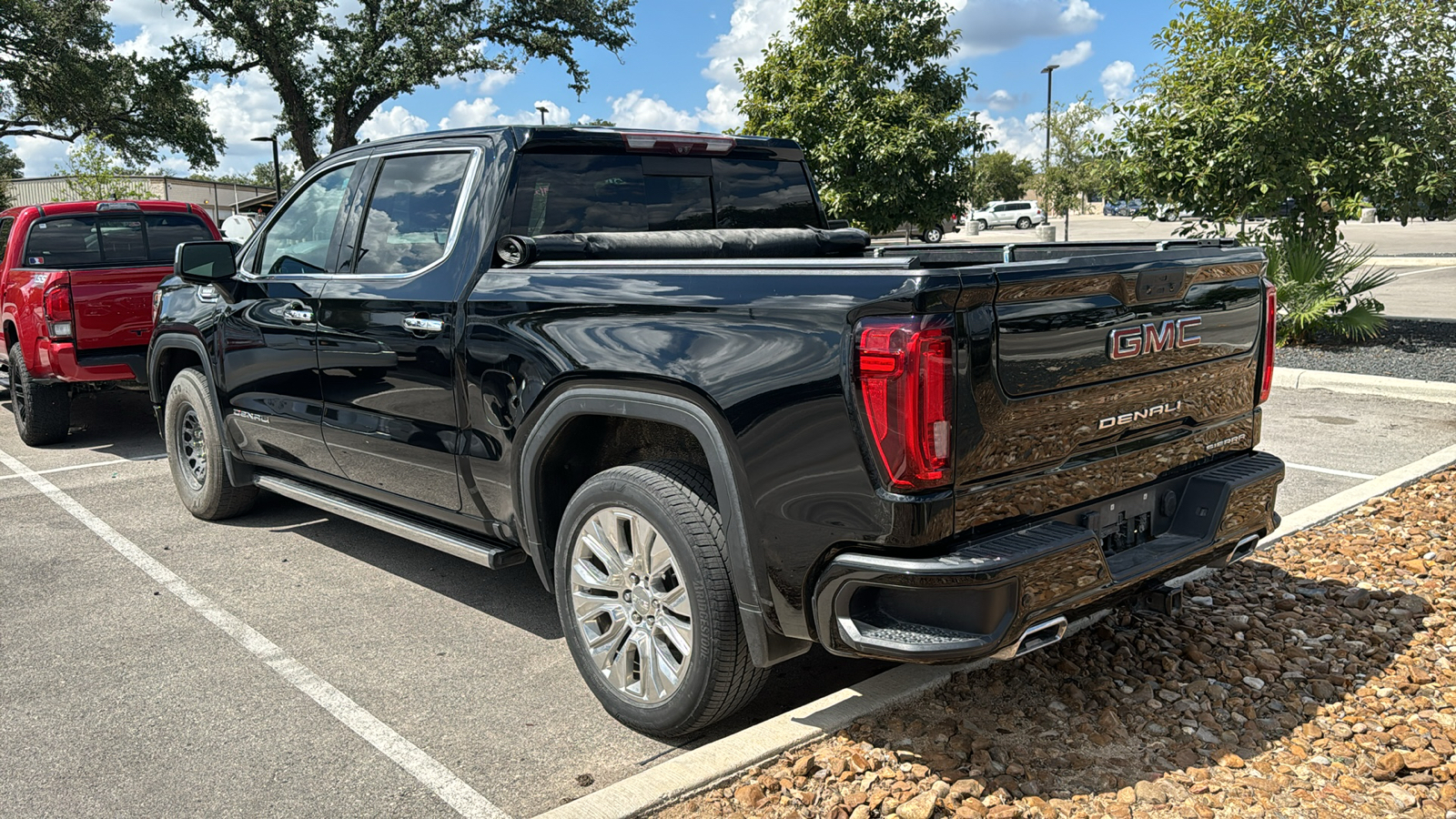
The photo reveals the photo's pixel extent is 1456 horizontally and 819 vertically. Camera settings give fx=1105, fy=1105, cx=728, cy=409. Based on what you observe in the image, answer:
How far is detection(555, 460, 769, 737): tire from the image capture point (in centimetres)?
313

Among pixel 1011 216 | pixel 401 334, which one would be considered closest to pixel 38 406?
pixel 401 334

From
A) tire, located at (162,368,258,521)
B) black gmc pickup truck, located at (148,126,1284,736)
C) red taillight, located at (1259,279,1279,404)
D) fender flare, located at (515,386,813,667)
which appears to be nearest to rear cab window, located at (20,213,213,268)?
tire, located at (162,368,258,521)

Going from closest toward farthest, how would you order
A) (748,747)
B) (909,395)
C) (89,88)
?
(909,395) → (748,747) → (89,88)

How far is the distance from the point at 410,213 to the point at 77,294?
195 inches

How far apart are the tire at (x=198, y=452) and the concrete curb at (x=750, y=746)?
377cm

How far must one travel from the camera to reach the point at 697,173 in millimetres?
4625

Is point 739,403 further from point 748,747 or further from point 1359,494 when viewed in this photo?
point 1359,494

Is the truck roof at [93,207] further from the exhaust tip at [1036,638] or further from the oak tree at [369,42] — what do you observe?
the oak tree at [369,42]

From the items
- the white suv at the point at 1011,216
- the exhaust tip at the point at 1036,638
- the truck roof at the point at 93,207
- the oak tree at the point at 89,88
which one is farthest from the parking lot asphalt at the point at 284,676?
the white suv at the point at 1011,216

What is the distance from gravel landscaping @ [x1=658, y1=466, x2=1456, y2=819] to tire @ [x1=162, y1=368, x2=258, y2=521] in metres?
4.03

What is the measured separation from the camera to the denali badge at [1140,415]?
10.1ft

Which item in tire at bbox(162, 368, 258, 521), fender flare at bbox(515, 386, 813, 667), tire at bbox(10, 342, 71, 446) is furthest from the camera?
tire at bbox(10, 342, 71, 446)

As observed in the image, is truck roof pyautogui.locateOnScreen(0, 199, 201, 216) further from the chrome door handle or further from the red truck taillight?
the chrome door handle

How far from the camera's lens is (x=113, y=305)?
26.7 feet
